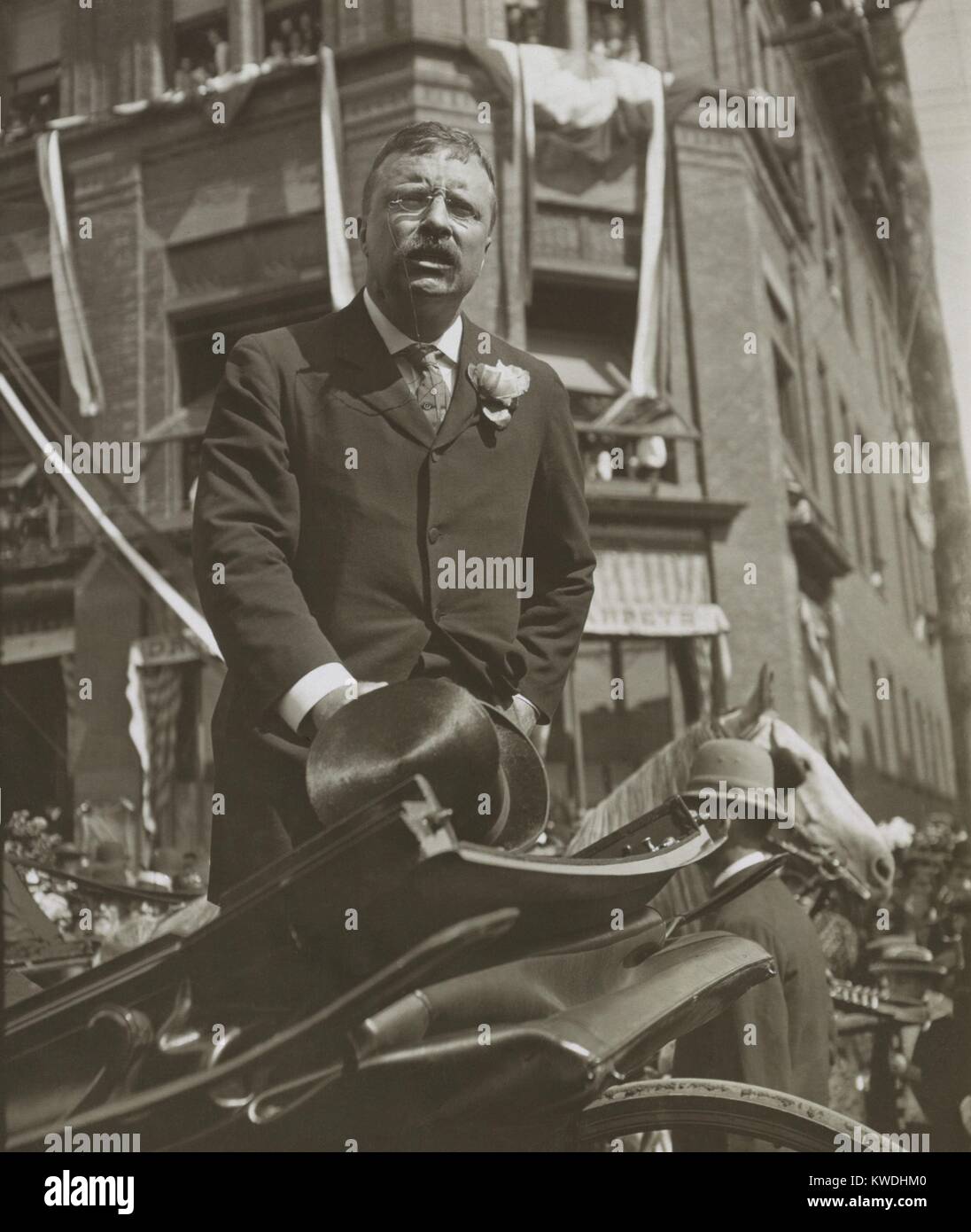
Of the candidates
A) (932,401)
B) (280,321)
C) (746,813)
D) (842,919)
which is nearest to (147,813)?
(280,321)

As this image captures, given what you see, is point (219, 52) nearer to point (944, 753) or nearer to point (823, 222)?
point (823, 222)

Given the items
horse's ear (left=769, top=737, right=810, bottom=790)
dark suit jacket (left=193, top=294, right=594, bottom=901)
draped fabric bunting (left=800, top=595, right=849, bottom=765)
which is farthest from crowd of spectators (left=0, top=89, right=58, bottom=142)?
horse's ear (left=769, top=737, right=810, bottom=790)

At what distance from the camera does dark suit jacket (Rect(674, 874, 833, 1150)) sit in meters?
2.87

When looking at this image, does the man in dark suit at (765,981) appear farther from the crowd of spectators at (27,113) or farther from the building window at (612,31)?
the crowd of spectators at (27,113)

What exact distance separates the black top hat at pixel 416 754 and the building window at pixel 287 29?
3.19 meters

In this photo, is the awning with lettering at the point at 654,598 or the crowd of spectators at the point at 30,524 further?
the crowd of spectators at the point at 30,524

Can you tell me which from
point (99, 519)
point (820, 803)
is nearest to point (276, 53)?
point (99, 519)

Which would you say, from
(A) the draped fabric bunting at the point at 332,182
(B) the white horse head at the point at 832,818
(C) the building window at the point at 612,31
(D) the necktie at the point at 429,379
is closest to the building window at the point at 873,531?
(B) the white horse head at the point at 832,818

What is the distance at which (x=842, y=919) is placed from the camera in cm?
364

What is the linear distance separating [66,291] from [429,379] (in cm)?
228

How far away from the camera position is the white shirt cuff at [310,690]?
203 centimetres

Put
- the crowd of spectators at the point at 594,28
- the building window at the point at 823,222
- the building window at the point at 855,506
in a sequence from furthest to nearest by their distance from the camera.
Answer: the crowd of spectators at the point at 594,28 → the building window at the point at 823,222 → the building window at the point at 855,506

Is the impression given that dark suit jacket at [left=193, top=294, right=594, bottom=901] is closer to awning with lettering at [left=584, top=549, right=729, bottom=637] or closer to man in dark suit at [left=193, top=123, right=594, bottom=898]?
man in dark suit at [left=193, top=123, right=594, bottom=898]
